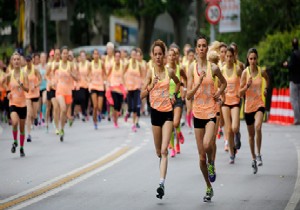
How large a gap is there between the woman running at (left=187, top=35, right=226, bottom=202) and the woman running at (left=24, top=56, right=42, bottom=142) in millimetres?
→ 11100

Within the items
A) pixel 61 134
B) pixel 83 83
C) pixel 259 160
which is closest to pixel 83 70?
pixel 83 83

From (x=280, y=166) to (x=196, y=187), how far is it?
3178mm

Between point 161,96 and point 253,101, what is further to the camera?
point 253,101

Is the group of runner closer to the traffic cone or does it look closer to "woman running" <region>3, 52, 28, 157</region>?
"woman running" <region>3, 52, 28, 157</region>

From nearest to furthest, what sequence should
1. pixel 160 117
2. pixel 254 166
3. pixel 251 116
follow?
pixel 160 117
pixel 254 166
pixel 251 116

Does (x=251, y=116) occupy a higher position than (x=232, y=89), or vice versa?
(x=232, y=89)

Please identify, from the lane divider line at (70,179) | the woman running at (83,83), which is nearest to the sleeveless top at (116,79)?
the woman running at (83,83)

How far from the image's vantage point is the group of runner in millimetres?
13164

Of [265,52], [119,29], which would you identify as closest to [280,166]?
[265,52]

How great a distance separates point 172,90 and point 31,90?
853 centimetres

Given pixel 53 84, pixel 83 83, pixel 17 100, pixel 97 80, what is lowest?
pixel 83 83

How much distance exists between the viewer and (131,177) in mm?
15797

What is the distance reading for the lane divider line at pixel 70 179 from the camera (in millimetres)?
13109

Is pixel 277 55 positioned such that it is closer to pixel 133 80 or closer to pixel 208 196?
pixel 133 80
